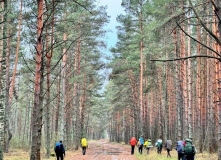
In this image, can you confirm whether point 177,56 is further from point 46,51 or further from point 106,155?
point 46,51

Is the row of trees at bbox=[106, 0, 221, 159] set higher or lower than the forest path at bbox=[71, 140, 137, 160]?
higher

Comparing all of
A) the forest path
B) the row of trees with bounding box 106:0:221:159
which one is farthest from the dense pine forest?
the forest path

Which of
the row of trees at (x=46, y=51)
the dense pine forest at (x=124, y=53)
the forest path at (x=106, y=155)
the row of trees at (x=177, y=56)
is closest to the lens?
the row of trees at (x=46, y=51)

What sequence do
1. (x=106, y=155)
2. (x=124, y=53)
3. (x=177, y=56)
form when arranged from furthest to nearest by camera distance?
(x=124, y=53), (x=106, y=155), (x=177, y=56)

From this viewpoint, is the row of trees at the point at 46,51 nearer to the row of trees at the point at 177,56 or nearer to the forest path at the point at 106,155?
the forest path at the point at 106,155

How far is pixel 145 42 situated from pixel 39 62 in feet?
52.2

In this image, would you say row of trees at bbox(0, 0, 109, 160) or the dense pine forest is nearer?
row of trees at bbox(0, 0, 109, 160)

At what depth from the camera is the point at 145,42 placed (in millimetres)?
20422

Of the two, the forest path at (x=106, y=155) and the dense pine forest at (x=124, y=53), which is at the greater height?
the dense pine forest at (x=124, y=53)

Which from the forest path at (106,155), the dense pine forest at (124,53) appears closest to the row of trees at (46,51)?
the dense pine forest at (124,53)

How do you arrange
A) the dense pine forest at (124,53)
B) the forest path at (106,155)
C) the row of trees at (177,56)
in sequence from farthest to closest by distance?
the forest path at (106,155), the row of trees at (177,56), the dense pine forest at (124,53)

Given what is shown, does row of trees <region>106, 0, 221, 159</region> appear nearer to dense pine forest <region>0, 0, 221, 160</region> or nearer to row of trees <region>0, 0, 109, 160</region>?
dense pine forest <region>0, 0, 221, 160</region>

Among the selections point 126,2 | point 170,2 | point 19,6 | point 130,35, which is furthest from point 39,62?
point 130,35

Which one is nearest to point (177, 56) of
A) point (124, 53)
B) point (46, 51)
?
point (124, 53)
